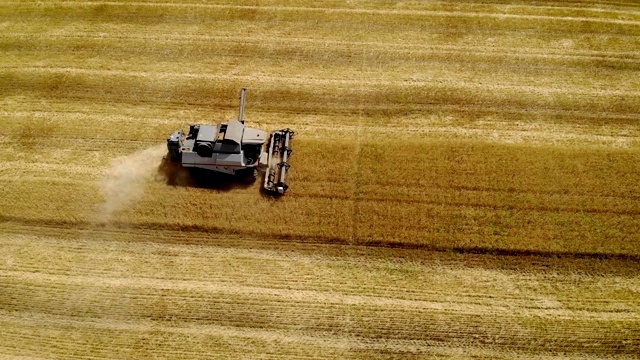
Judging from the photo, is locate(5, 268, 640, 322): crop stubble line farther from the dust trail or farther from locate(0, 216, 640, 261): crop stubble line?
the dust trail

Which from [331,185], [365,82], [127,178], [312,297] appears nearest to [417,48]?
[365,82]

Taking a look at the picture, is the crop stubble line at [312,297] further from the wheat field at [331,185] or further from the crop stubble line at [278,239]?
the crop stubble line at [278,239]

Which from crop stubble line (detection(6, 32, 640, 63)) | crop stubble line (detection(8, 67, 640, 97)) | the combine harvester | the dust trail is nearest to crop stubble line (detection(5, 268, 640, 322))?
the dust trail

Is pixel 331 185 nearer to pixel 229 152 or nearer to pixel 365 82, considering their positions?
pixel 229 152

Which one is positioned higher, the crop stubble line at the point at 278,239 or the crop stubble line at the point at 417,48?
the crop stubble line at the point at 417,48

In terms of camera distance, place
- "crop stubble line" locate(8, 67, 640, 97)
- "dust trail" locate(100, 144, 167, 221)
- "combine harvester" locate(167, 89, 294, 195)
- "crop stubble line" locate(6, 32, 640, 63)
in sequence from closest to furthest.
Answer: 1. "combine harvester" locate(167, 89, 294, 195)
2. "dust trail" locate(100, 144, 167, 221)
3. "crop stubble line" locate(8, 67, 640, 97)
4. "crop stubble line" locate(6, 32, 640, 63)

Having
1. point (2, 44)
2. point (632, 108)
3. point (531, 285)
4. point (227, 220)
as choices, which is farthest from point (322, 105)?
point (2, 44)

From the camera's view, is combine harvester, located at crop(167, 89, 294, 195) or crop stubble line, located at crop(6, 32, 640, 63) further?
crop stubble line, located at crop(6, 32, 640, 63)

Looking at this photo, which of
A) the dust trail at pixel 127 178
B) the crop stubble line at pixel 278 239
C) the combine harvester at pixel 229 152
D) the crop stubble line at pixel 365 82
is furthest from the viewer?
the crop stubble line at pixel 365 82

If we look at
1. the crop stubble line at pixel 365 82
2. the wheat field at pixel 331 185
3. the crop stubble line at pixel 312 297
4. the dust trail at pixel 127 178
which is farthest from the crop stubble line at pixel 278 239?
the crop stubble line at pixel 365 82
